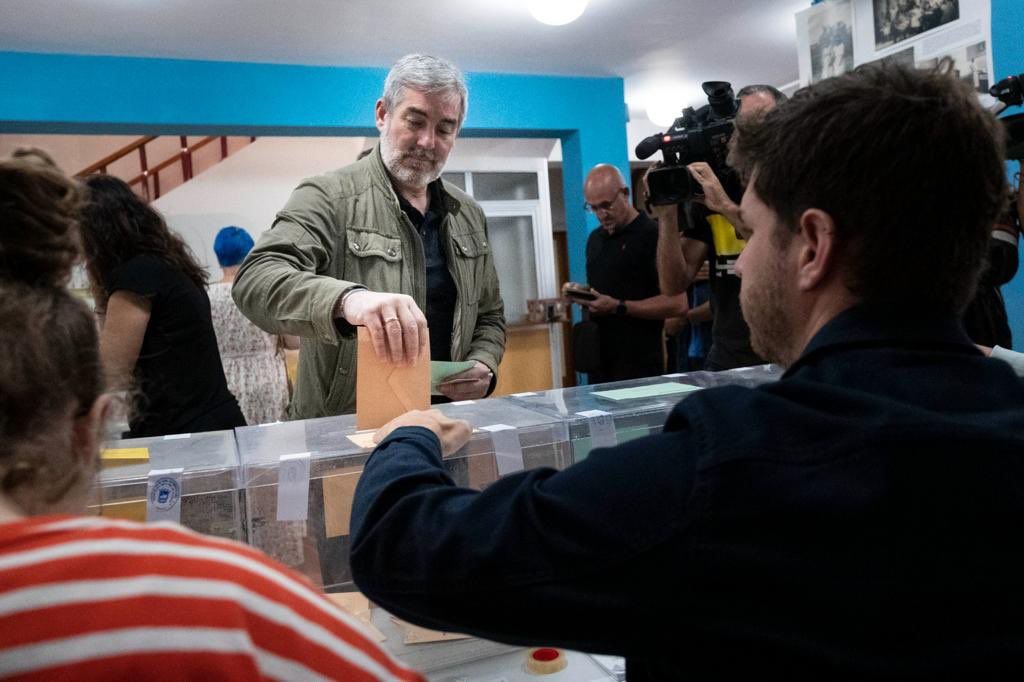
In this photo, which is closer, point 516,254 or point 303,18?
point 303,18

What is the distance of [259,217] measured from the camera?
26.8 ft

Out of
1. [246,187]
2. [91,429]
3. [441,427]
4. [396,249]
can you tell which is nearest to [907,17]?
[396,249]

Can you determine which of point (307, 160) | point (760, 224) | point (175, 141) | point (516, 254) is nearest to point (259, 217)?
point (307, 160)

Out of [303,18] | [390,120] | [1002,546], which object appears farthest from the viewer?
[303,18]

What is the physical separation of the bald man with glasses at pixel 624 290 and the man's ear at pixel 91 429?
3.16 meters

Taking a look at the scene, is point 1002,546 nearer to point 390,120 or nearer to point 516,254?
point 390,120

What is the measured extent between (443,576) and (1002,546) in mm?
449

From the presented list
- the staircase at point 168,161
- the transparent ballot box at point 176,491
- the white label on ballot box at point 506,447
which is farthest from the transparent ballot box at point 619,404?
the staircase at point 168,161

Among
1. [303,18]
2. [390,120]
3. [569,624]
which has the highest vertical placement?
[303,18]

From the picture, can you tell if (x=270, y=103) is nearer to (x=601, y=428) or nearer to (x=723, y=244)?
(x=723, y=244)

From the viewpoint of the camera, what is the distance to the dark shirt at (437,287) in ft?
6.72

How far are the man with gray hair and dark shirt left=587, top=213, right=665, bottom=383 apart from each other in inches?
67.3

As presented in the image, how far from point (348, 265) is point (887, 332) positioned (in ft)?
4.70

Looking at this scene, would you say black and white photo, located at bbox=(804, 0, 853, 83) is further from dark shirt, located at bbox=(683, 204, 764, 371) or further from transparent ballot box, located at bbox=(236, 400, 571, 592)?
transparent ballot box, located at bbox=(236, 400, 571, 592)
